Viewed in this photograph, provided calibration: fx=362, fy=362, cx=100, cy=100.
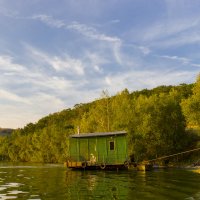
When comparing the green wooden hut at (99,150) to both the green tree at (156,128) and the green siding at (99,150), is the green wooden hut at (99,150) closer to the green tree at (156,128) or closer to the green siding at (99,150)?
the green siding at (99,150)

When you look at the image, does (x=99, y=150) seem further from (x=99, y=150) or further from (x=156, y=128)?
(x=156, y=128)

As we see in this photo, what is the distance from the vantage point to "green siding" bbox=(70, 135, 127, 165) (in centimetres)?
5066

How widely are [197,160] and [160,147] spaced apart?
7.06 metres

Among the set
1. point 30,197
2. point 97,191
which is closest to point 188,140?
point 97,191

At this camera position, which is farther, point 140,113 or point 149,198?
point 140,113

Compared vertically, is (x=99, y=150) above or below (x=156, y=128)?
below

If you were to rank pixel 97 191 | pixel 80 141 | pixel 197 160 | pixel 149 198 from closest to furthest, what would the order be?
pixel 149 198, pixel 97 191, pixel 80 141, pixel 197 160

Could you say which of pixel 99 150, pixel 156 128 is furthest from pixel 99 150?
pixel 156 128

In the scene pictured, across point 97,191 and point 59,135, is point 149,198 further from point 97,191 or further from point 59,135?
point 59,135

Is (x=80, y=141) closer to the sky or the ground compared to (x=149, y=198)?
closer to the sky

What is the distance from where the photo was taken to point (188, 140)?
66.4m

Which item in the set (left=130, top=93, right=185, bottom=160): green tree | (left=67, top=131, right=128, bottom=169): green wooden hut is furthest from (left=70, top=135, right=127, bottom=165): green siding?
(left=130, top=93, right=185, bottom=160): green tree

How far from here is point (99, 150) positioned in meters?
52.7

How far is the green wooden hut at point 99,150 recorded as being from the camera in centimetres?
5047
